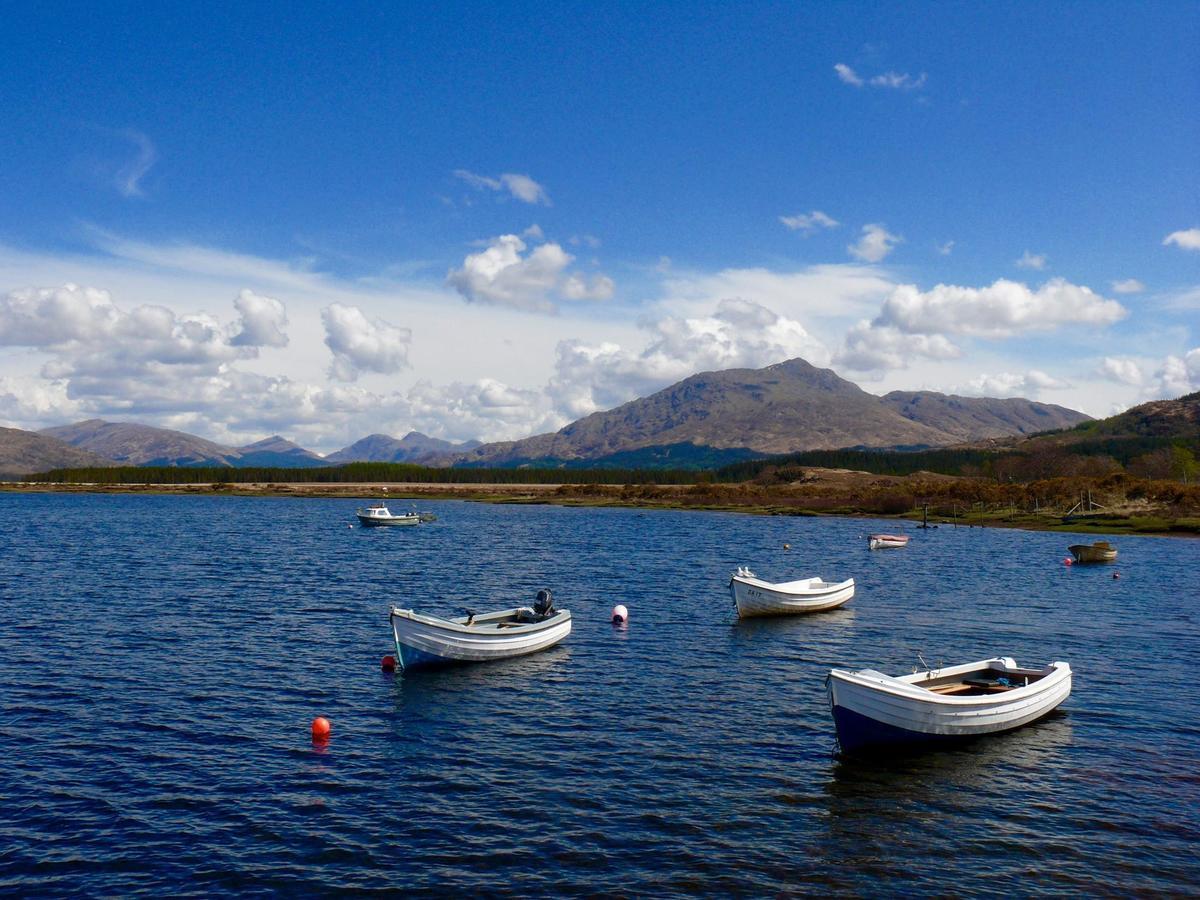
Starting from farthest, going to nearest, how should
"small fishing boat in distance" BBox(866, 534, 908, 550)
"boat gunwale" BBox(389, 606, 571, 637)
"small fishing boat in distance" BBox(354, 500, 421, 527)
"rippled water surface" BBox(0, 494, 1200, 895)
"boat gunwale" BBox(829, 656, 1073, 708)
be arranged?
1. "small fishing boat in distance" BBox(354, 500, 421, 527)
2. "small fishing boat in distance" BBox(866, 534, 908, 550)
3. "boat gunwale" BBox(389, 606, 571, 637)
4. "boat gunwale" BBox(829, 656, 1073, 708)
5. "rippled water surface" BBox(0, 494, 1200, 895)

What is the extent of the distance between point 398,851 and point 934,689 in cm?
2204

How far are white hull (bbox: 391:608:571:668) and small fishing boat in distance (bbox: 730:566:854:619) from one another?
55.1ft

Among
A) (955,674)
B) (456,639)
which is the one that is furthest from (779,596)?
(456,639)

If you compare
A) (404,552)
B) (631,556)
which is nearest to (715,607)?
(631,556)

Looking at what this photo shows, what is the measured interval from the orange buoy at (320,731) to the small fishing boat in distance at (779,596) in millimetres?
33175

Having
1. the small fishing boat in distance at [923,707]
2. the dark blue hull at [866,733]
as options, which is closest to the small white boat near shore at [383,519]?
the small fishing boat in distance at [923,707]

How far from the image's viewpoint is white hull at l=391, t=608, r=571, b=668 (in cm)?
4091

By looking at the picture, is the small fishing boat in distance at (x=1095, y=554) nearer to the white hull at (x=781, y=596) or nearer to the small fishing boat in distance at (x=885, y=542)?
the small fishing boat in distance at (x=885, y=542)

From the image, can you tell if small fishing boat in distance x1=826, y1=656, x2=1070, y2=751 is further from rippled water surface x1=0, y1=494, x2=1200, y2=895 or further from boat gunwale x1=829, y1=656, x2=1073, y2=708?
rippled water surface x1=0, y1=494, x2=1200, y2=895

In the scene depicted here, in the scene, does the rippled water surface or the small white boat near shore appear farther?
the small white boat near shore

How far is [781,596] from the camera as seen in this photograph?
59.8 meters

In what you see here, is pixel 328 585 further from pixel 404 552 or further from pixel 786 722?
pixel 786 722

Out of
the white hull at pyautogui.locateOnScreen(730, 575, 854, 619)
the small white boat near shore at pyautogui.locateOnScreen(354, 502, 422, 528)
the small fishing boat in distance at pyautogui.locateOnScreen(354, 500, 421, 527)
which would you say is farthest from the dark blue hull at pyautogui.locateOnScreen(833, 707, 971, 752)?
the small fishing boat in distance at pyautogui.locateOnScreen(354, 500, 421, 527)

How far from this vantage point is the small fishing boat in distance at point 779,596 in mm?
58500
